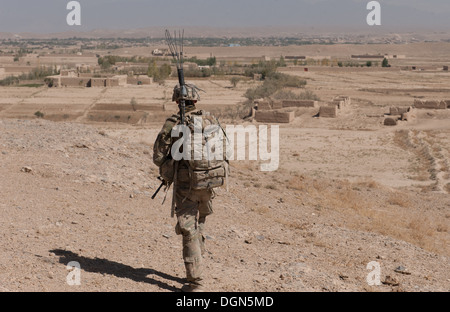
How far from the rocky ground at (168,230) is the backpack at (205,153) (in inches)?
37.2

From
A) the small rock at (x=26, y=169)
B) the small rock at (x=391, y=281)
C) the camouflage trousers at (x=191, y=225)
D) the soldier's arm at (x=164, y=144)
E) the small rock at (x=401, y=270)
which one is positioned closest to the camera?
the camouflage trousers at (x=191, y=225)

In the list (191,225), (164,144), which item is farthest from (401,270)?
(164,144)

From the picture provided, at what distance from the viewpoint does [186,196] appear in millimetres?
5031

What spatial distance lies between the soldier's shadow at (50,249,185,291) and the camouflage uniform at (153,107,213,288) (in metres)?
0.30

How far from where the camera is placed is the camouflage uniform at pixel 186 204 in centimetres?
493

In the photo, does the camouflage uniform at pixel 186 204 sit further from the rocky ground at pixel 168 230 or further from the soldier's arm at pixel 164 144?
the rocky ground at pixel 168 230

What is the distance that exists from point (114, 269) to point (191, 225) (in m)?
0.90

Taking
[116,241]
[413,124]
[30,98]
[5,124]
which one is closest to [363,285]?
[116,241]

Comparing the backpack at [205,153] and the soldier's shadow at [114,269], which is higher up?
the backpack at [205,153]

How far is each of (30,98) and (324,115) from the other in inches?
810

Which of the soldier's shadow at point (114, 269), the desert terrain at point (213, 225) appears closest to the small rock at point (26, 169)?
the desert terrain at point (213, 225)

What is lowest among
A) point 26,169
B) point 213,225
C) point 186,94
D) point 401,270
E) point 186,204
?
point 401,270

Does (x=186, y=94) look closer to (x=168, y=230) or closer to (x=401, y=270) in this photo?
(x=168, y=230)
